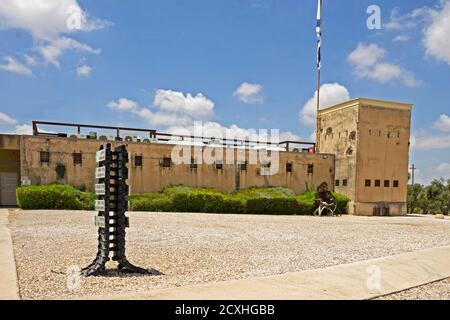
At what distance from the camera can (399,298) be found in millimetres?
5406

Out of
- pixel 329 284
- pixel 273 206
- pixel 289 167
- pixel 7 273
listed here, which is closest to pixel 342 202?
pixel 289 167

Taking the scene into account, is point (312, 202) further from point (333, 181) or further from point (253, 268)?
point (253, 268)

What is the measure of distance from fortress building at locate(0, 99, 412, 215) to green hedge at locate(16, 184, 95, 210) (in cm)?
207

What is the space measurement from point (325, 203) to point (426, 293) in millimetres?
20319

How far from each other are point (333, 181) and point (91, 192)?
62.8 feet

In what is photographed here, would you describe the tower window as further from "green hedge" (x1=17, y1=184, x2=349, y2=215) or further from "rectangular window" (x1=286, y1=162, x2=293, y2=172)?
"rectangular window" (x1=286, y1=162, x2=293, y2=172)

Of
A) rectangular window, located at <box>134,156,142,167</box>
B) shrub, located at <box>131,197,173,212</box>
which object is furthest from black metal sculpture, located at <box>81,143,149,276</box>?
rectangular window, located at <box>134,156,142,167</box>

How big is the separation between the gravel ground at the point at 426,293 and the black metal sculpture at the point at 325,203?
19541 mm

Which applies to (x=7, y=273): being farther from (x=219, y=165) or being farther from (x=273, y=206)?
(x=219, y=165)

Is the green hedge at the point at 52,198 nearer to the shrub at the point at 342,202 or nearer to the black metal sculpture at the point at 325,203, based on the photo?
the black metal sculpture at the point at 325,203

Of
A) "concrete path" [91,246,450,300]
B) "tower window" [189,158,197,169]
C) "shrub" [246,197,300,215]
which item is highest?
"tower window" [189,158,197,169]

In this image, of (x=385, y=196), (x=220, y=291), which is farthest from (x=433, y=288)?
(x=385, y=196)

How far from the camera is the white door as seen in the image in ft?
80.9
